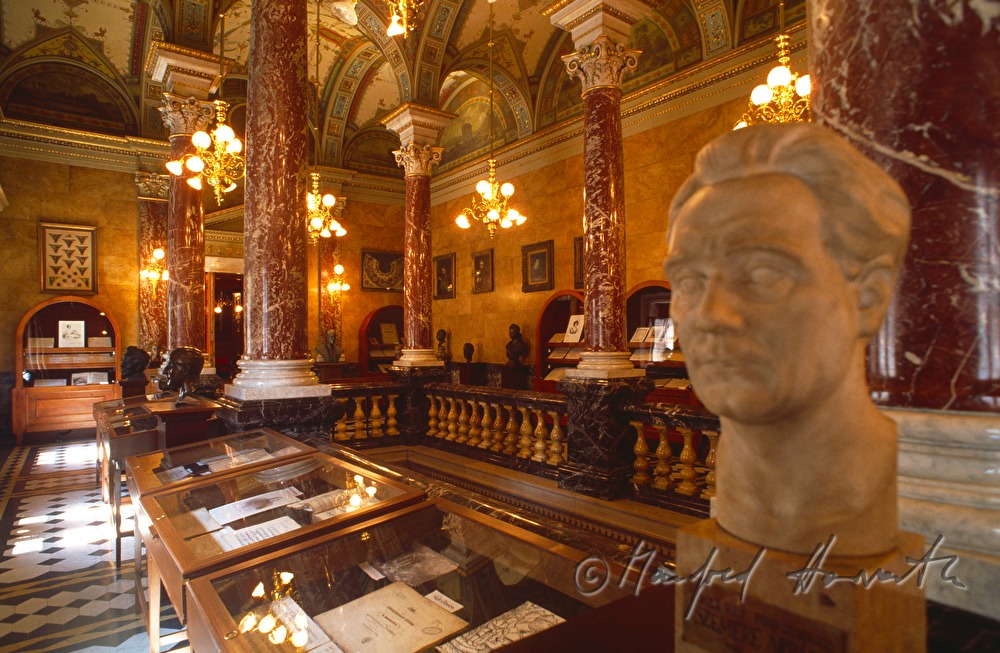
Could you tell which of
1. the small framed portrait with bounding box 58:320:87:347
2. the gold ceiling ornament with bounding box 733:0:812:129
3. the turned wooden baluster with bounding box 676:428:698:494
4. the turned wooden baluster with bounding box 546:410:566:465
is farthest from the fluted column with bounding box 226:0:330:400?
the small framed portrait with bounding box 58:320:87:347

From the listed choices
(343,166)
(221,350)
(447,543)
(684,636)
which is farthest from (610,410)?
(221,350)

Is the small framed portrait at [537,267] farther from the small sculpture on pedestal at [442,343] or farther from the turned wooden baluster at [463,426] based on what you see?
the turned wooden baluster at [463,426]

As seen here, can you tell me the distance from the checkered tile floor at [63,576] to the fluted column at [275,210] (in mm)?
1760

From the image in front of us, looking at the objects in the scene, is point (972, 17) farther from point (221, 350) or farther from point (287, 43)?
point (221, 350)

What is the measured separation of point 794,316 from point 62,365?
14.9m

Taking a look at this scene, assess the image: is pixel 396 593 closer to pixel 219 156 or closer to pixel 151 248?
pixel 219 156

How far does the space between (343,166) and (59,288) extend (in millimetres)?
7157

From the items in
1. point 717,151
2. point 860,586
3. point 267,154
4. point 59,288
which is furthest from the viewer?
point 59,288

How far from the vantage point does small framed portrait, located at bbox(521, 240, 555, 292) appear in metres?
12.2

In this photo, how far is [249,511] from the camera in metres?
2.41

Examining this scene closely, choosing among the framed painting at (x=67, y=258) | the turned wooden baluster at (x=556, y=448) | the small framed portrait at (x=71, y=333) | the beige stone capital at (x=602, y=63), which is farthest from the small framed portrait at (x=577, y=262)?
the small framed portrait at (x=71, y=333)

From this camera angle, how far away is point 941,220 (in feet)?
5.10

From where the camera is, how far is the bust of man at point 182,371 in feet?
16.5

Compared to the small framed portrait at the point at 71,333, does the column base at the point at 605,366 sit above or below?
below
